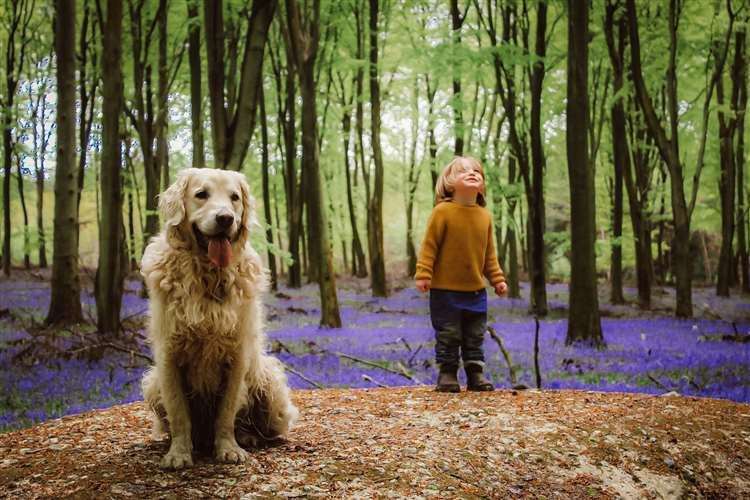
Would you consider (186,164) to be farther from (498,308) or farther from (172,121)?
(498,308)

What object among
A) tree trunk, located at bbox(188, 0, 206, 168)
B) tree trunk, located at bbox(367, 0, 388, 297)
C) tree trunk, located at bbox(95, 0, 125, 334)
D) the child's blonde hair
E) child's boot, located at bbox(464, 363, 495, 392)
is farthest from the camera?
tree trunk, located at bbox(367, 0, 388, 297)

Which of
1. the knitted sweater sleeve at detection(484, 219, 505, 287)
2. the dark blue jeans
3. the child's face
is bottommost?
the dark blue jeans

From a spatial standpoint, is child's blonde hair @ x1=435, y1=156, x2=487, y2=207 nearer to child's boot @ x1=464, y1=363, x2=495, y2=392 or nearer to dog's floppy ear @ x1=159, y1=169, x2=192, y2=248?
child's boot @ x1=464, y1=363, x2=495, y2=392

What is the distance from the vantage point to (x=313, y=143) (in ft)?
41.3

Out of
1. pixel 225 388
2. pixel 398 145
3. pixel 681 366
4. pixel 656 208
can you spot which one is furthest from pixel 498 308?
pixel 398 145

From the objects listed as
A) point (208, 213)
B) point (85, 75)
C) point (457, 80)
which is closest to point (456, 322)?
point (208, 213)

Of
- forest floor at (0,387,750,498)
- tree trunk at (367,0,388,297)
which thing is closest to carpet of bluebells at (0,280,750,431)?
forest floor at (0,387,750,498)

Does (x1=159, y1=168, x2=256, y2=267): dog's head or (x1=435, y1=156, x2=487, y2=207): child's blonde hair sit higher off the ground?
(x1=435, y1=156, x2=487, y2=207): child's blonde hair

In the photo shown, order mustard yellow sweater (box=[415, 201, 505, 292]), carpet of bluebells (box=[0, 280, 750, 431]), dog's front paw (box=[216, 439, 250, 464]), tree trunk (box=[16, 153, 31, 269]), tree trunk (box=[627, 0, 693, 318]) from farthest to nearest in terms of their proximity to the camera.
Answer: tree trunk (box=[16, 153, 31, 269]) < tree trunk (box=[627, 0, 693, 318]) < carpet of bluebells (box=[0, 280, 750, 431]) < mustard yellow sweater (box=[415, 201, 505, 292]) < dog's front paw (box=[216, 439, 250, 464])

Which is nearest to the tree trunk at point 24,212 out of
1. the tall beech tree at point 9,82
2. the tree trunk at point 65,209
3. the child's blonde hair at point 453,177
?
the tall beech tree at point 9,82

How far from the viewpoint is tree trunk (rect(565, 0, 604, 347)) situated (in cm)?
1009

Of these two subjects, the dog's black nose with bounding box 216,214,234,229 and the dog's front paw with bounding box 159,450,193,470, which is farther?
the dog's front paw with bounding box 159,450,193,470

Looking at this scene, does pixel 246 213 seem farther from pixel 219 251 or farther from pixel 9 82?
pixel 9 82

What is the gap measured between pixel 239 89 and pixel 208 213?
5.55 m
